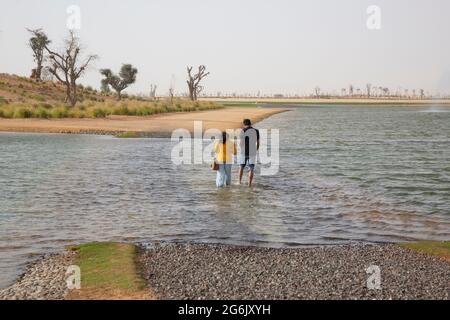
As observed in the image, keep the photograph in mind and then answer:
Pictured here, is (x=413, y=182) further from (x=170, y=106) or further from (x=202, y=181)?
(x=170, y=106)

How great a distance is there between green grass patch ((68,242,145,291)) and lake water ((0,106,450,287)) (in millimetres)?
966

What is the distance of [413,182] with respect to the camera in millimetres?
20500

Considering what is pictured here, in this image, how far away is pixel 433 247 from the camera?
10672 mm

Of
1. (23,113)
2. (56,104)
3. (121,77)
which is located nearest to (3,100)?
(56,104)

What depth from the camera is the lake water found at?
39.0 ft

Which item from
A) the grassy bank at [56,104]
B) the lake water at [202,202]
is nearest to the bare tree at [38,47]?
the grassy bank at [56,104]

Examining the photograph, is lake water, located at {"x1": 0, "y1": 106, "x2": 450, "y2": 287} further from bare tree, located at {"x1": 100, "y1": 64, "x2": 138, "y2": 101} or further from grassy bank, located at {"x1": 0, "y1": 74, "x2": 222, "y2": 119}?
bare tree, located at {"x1": 100, "y1": 64, "x2": 138, "y2": 101}

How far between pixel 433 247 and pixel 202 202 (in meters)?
6.56

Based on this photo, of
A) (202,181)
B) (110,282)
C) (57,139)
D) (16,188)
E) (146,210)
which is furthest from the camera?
(57,139)

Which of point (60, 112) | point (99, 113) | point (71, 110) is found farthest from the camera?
point (99, 113)

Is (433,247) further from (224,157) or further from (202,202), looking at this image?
(224,157)

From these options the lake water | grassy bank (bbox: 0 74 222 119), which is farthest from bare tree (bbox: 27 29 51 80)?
the lake water
